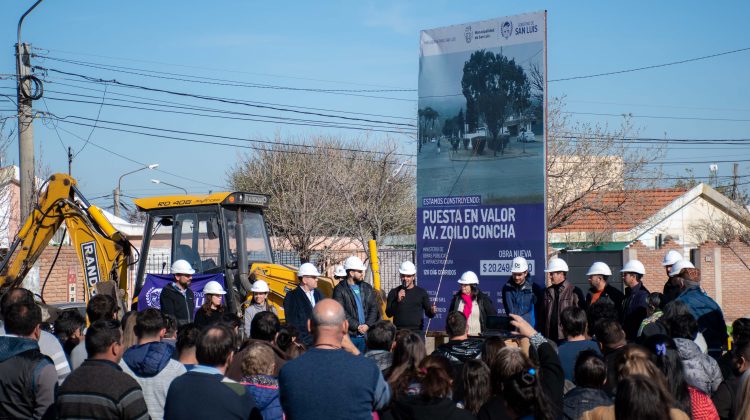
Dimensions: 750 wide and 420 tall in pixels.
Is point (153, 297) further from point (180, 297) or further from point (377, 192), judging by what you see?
point (377, 192)

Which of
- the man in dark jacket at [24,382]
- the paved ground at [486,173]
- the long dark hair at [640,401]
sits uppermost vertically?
the paved ground at [486,173]

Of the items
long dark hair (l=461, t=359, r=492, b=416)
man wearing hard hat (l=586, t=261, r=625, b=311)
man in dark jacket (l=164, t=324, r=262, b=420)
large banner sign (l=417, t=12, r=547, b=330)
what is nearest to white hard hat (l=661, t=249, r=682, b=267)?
A: man wearing hard hat (l=586, t=261, r=625, b=311)

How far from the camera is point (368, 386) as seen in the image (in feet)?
15.8

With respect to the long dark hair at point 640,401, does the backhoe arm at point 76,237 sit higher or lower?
higher

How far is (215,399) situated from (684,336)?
4327 millimetres

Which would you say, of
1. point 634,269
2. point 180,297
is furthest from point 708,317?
point 180,297

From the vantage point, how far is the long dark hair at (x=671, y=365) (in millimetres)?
6016

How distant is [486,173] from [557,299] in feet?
9.33

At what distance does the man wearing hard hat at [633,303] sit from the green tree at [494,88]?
123 inches

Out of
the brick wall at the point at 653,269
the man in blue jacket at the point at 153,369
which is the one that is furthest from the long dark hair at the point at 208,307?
the brick wall at the point at 653,269

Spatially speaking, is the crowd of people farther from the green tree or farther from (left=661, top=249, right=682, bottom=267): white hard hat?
the green tree

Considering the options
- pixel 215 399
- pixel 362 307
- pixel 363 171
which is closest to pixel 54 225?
pixel 362 307

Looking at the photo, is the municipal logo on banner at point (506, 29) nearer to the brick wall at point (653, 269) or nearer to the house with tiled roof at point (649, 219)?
the house with tiled roof at point (649, 219)

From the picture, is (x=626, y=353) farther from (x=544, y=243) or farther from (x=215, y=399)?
(x=544, y=243)
